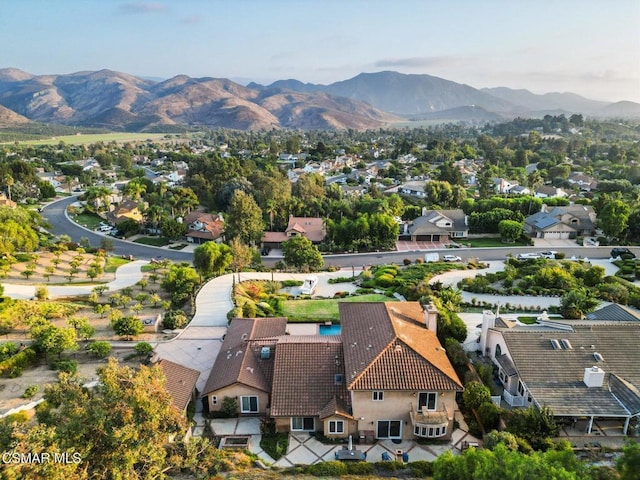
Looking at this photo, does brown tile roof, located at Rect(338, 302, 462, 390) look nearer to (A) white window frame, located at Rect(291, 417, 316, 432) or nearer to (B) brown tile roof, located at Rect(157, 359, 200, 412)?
(A) white window frame, located at Rect(291, 417, 316, 432)

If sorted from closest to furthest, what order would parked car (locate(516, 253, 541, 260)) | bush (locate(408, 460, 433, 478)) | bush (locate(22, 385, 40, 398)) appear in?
bush (locate(408, 460, 433, 478)) → bush (locate(22, 385, 40, 398)) → parked car (locate(516, 253, 541, 260))

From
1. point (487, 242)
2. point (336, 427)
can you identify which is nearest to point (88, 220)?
point (487, 242)

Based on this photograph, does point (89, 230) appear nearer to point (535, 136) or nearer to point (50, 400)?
point (50, 400)

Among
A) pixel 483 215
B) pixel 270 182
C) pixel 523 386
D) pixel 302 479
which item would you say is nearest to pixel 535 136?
pixel 483 215

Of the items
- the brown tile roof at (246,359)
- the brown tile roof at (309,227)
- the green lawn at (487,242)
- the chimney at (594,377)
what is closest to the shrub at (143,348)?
the brown tile roof at (246,359)

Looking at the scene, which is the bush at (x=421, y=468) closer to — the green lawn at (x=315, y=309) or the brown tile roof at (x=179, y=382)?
the brown tile roof at (x=179, y=382)

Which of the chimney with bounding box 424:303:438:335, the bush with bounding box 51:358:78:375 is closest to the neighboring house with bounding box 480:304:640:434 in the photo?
the chimney with bounding box 424:303:438:335
